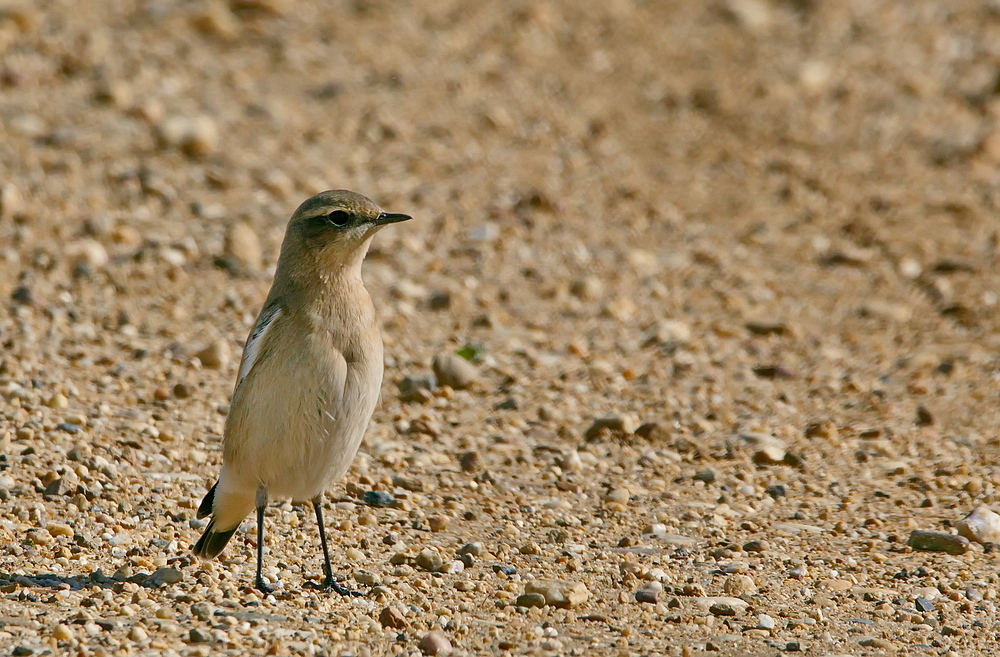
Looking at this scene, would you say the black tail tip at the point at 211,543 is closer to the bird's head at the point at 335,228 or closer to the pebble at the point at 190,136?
the bird's head at the point at 335,228

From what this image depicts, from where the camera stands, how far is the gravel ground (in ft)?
19.7

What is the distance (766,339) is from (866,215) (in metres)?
2.48

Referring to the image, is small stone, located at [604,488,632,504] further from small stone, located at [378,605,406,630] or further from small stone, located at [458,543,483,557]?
small stone, located at [378,605,406,630]

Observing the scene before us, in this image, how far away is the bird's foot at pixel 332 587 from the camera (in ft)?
19.4

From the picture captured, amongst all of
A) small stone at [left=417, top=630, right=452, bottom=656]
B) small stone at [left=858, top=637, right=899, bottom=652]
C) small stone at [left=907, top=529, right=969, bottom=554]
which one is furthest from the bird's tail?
small stone at [left=907, top=529, right=969, bottom=554]

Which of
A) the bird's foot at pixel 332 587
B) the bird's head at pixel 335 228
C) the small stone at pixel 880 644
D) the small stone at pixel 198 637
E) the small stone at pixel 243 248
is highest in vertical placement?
the bird's head at pixel 335 228

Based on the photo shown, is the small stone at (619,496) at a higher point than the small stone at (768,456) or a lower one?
lower

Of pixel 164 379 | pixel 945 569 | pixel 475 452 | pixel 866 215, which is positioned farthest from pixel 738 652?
pixel 866 215

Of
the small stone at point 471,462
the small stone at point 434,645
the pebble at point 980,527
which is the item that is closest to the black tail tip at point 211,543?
the small stone at point 434,645

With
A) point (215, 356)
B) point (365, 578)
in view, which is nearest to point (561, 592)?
point (365, 578)

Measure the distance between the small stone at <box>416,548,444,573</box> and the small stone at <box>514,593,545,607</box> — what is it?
0.49 metres

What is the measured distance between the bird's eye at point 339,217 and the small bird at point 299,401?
221mm

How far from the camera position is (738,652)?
5.55 meters

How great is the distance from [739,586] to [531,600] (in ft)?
3.17
